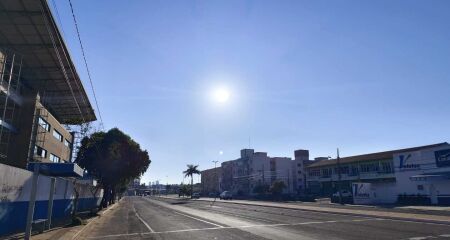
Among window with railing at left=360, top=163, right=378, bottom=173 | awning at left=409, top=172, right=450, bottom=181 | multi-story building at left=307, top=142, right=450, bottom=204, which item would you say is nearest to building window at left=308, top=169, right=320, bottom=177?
multi-story building at left=307, top=142, right=450, bottom=204

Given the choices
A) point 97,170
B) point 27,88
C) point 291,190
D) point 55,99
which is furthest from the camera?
point 291,190

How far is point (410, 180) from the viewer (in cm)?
5616

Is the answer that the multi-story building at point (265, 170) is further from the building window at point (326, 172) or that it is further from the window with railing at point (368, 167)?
the window with railing at point (368, 167)

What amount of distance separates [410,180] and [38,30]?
175 ft

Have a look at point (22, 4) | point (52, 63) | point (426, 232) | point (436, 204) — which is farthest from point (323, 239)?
point (436, 204)

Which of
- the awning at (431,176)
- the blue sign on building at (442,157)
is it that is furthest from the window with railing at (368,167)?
the blue sign on building at (442,157)

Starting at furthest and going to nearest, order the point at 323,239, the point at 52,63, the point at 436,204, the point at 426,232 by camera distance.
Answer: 1. the point at 436,204
2. the point at 52,63
3. the point at 426,232
4. the point at 323,239

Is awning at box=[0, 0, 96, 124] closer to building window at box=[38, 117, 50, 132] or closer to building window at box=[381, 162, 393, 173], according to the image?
building window at box=[38, 117, 50, 132]

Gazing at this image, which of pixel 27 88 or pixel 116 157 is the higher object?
pixel 27 88

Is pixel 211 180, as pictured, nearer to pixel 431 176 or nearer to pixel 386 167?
pixel 386 167

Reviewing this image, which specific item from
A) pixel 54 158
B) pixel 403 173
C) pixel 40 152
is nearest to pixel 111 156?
pixel 54 158

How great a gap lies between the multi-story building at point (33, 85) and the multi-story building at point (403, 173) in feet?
142

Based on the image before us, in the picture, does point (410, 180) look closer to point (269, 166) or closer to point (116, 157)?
point (116, 157)

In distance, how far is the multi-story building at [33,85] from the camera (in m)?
23.9
